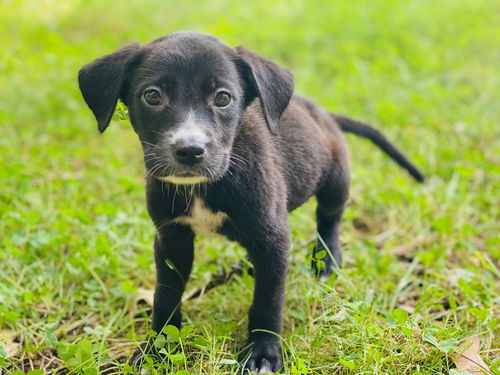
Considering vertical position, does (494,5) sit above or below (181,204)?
below

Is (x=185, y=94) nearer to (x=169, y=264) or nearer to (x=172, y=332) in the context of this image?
(x=169, y=264)

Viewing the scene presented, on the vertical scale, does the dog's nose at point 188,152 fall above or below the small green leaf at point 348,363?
above

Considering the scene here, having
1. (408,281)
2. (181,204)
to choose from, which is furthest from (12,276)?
(408,281)

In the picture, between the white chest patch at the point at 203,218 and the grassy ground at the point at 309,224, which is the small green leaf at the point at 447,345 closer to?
the grassy ground at the point at 309,224

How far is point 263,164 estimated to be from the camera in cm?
320

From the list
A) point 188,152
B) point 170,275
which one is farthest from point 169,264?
point 188,152

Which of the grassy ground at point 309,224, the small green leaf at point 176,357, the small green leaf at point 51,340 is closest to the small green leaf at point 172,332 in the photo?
the grassy ground at point 309,224

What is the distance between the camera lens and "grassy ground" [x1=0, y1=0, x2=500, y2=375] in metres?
3.25

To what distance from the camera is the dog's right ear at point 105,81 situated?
3031mm

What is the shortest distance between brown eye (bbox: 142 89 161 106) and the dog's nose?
317 mm

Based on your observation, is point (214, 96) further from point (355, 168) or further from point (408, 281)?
point (355, 168)

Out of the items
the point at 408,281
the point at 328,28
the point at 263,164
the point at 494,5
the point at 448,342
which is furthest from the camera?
the point at 494,5

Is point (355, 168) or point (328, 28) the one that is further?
point (328, 28)

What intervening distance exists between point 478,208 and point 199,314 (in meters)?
2.61
